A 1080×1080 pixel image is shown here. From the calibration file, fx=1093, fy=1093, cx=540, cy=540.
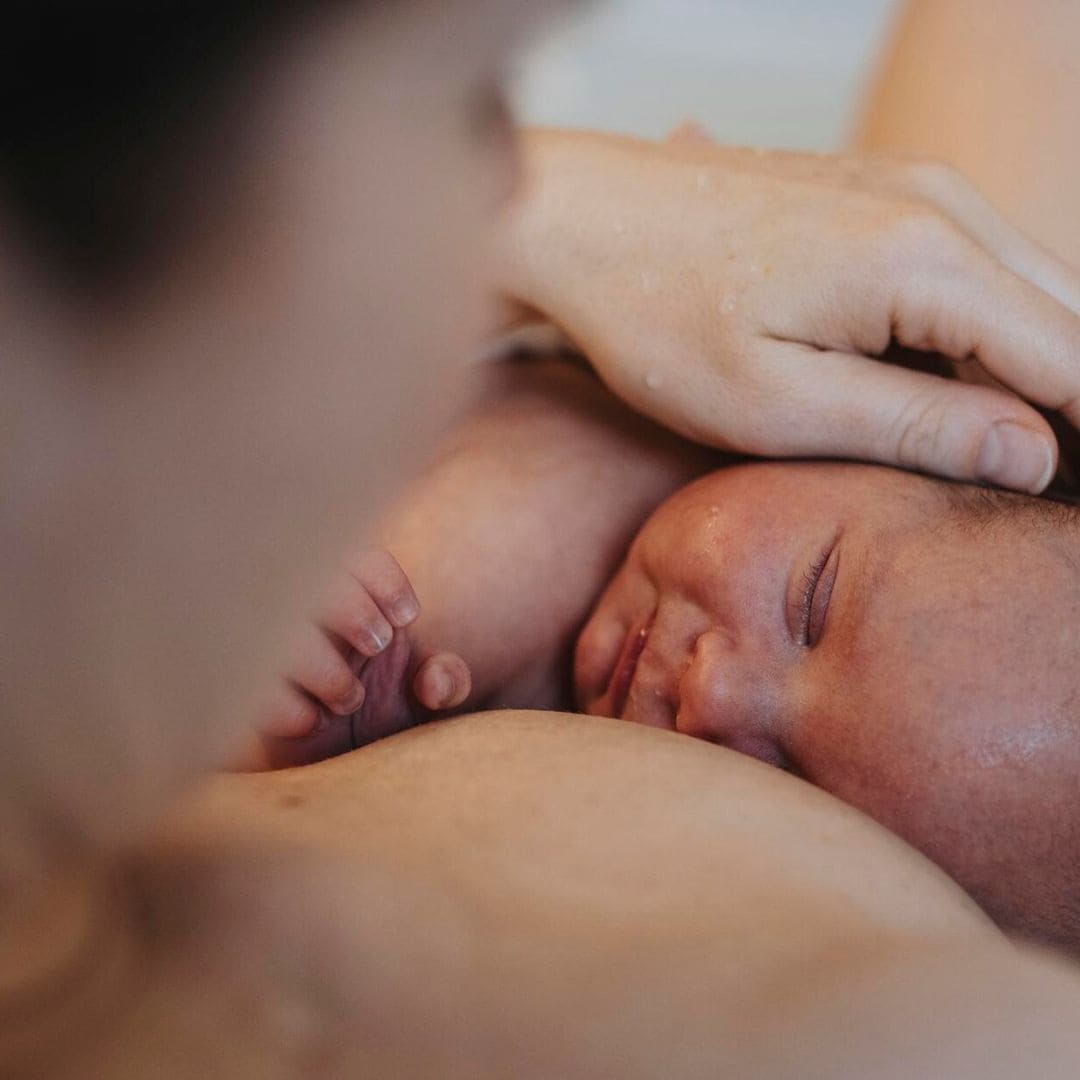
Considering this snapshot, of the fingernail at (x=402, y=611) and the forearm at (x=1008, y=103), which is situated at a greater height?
the forearm at (x=1008, y=103)

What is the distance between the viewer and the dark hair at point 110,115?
1.07ft

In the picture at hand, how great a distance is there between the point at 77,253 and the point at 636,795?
1.18 feet

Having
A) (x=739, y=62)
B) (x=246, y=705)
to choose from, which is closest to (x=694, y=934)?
(x=246, y=705)

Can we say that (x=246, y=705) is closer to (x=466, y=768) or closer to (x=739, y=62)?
(x=466, y=768)

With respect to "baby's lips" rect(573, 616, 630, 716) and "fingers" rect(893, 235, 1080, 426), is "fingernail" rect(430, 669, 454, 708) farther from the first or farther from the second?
"fingers" rect(893, 235, 1080, 426)

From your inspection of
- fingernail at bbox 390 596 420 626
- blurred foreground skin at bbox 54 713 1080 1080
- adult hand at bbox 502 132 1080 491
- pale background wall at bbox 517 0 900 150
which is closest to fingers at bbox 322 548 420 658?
fingernail at bbox 390 596 420 626

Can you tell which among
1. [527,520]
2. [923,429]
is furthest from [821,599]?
[527,520]

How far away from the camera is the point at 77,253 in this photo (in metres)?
0.33

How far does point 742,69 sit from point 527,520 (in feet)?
4.09

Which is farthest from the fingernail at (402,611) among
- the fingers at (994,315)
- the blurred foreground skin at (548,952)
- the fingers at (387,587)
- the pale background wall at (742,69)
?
the pale background wall at (742,69)

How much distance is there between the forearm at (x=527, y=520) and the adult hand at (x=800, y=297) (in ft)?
0.37

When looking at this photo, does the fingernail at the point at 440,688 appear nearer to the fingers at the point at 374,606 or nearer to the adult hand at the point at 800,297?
the fingers at the point at 374,606

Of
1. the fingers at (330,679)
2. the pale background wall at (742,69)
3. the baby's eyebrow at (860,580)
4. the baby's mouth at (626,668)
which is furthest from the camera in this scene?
the pale background wall at (742,69)

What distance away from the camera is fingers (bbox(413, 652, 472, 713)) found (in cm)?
76
